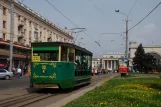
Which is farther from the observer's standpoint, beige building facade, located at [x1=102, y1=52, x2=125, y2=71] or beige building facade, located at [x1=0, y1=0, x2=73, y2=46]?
beige building facade, located at [x1=102, y1=52, x2=125, y2=71]

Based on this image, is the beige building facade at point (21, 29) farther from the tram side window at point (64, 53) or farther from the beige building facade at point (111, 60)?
the beige building facade at point (111, 60)

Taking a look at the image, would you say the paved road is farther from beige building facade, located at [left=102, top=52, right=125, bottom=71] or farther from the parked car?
beige building facade, located at [left=102, top=52, right=125, bottom=71]

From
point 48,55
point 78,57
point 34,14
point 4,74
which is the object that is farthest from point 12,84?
point 34,14

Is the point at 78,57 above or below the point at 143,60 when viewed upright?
below

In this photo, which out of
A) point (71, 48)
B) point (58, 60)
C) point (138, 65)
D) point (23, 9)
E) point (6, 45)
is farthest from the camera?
point (138, 65)

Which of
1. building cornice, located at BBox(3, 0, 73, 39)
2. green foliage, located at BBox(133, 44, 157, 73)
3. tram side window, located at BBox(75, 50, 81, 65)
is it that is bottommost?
tram side window, located at BBox(75, 50, 81, 65)

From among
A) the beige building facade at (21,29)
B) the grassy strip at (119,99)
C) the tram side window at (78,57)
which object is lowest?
the grassy strip at (119,99)

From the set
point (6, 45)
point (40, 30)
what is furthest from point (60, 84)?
point (40, 30)

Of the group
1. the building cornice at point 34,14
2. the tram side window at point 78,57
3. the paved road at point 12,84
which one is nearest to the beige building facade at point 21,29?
the building cornice at point 34,14

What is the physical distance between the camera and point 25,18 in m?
70.5

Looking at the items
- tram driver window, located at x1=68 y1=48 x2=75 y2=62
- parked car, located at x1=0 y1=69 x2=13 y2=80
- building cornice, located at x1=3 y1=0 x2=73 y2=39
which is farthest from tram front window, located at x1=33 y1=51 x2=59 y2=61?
building cornice, located at x1=3 y1=0 x2=73 y2=39

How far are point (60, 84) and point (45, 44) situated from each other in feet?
8.40

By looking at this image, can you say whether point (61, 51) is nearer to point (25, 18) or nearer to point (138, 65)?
point (25, 18)

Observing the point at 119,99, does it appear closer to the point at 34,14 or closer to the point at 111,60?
the point at 34,14
